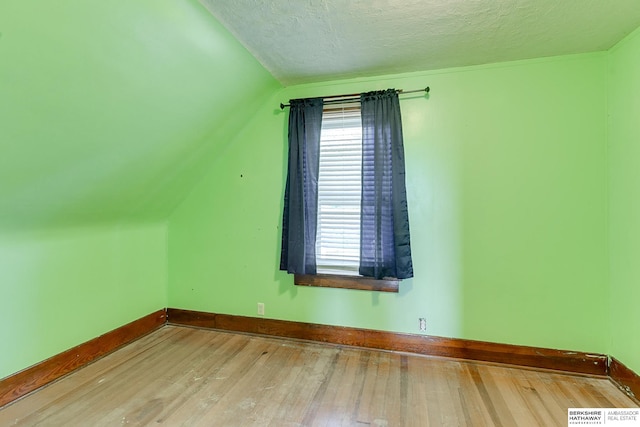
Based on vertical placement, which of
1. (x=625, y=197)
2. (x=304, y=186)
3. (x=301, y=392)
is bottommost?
(x=301, y=392)

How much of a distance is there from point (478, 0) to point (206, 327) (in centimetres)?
333

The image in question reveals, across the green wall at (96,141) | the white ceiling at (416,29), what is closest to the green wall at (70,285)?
the green wall at (96,141)

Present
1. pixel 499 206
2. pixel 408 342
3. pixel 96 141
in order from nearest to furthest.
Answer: pixel 96 141 < pixel 499 206 < pixel 408 342

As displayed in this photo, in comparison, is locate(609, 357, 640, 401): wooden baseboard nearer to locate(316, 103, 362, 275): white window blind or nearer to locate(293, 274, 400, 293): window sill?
locate(293, 274, 400, 293): window sill

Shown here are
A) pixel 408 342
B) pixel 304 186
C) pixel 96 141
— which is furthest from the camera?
pixel 304 186

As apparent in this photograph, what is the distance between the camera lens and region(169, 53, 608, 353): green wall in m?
2.17

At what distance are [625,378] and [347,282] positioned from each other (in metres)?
1.95

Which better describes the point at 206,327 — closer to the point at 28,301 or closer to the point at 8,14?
the point at 28,301

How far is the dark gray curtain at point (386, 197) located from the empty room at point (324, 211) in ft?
0.05

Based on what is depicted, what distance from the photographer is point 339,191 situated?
2.60 m

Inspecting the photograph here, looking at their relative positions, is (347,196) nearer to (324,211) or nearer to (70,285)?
(324,211)

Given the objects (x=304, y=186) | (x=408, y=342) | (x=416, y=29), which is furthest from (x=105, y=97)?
(x=408, y=342)

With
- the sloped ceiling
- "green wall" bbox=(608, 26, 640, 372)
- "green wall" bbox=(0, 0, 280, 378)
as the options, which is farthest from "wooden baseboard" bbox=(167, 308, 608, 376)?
the sloped ceiling

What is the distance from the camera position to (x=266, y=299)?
2838 millimetres
